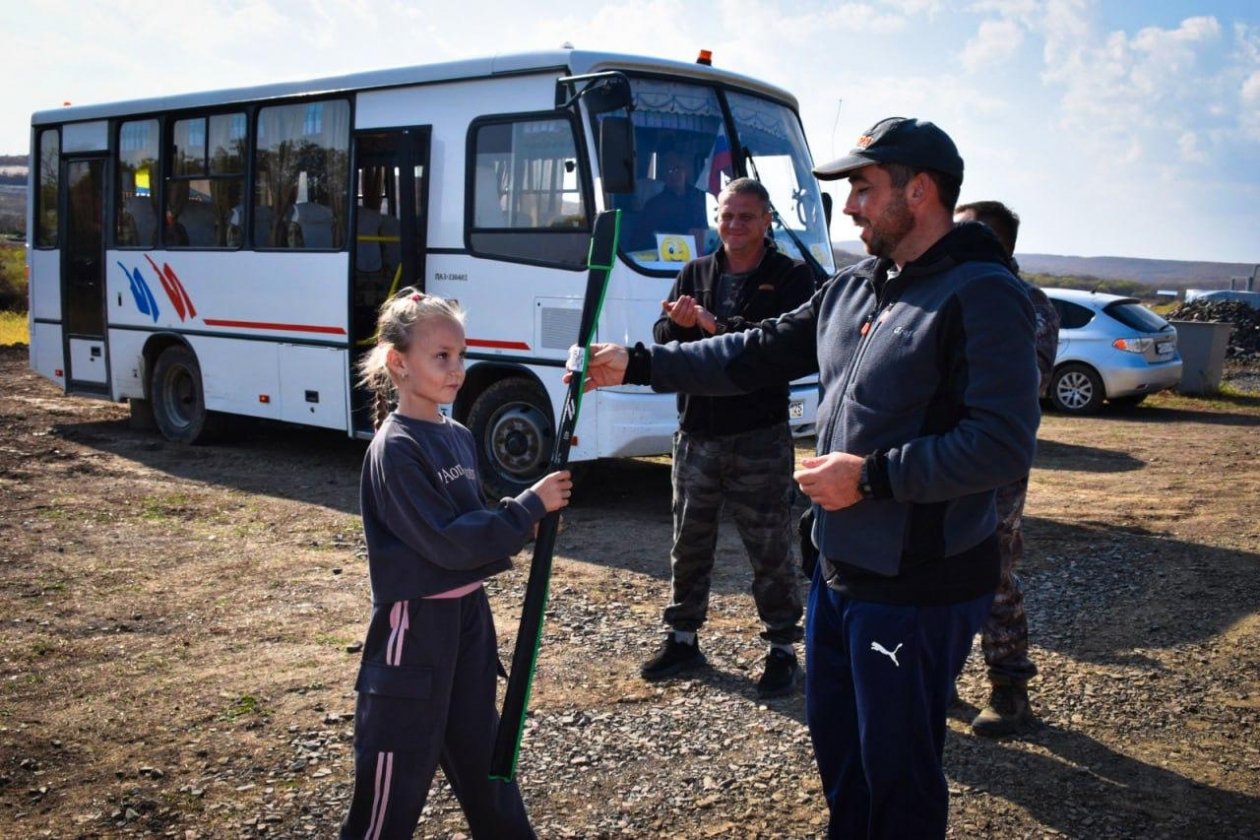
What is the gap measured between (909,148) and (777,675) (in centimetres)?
287

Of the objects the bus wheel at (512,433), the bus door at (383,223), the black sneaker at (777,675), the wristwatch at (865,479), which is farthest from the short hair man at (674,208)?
the wristwatch at (865,479)

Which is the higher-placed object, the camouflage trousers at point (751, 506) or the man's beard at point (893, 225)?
the man's beard at point (893, 225)

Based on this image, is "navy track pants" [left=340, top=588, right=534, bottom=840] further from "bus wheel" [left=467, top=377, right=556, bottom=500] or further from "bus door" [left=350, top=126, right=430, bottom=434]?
"bus door" [left=350, top=126, right=430, bottom=434]

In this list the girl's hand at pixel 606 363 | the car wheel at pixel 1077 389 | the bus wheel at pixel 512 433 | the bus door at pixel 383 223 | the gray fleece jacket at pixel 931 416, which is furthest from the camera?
the car wheel at pixel 1077 389

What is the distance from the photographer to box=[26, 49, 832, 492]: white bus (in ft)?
26.8

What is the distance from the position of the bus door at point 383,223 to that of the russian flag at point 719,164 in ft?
7.50

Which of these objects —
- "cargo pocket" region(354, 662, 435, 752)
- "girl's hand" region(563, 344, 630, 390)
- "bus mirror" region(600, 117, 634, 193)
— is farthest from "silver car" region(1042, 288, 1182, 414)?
"cargo pocket" region(354, 662, 435, 752)

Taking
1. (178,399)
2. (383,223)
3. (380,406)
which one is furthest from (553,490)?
(178,399)

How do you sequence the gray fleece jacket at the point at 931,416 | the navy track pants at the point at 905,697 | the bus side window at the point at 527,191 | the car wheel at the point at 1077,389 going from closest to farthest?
the gray fleece jacket at the point at 931,416
the navy track pants at the point at 905,697
the bus side window at the point at 527,191
the car wheel at the point at 1077,389

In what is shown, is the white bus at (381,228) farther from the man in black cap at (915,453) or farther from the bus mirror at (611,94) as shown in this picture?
the man in black cap at (915,453)

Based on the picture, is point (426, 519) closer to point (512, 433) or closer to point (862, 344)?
point (862, 344)

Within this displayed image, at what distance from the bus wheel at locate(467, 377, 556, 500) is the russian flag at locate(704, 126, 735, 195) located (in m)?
1.91

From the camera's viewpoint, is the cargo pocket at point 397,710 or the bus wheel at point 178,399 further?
the bus wheel at point 178,399

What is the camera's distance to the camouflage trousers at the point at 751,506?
16.6 feet
